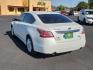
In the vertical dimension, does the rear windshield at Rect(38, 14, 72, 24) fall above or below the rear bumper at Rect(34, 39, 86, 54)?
above

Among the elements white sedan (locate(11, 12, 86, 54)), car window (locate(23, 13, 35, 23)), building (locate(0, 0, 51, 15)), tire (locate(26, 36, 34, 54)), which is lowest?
building (locate(0, 0, 51, 15))

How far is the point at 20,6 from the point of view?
81.6 metres

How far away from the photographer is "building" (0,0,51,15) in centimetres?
7388

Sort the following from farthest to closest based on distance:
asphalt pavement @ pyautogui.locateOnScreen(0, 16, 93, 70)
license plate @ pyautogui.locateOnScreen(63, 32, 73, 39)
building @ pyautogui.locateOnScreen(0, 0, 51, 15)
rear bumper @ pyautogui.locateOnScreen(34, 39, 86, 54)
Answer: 1. building @ pyautogui.locateOnScreen(0, 0, 51, 15)
2. license plate @ pyautogui.locateOnScreen(63, 32, 73, 39)
3. rear bumper @ pyautogui.locateOnScreen(34, 39, 86, 54)
4. asphalt pavement @ pyautogui.locateOnScreen(0, 16, 93, 70)

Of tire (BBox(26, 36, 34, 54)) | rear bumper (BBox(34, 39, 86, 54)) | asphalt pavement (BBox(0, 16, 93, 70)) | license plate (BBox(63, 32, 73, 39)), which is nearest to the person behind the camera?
asphalt pavement (BBox(0, 16, 93, 70))

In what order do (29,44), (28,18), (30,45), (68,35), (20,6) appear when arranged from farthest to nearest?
(20,6)
(28,18)
(29,44)
(30,45)
(68,35)

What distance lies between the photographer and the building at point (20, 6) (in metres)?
73.9

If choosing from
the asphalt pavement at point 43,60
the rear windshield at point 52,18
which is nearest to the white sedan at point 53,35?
the rear windshield at point 52,18

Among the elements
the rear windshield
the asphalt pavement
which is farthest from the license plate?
the rear windshield

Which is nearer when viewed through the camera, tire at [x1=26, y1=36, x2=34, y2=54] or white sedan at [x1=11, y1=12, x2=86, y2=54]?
white sedan at [x1=11, y1=12, x2=86, y2=54]

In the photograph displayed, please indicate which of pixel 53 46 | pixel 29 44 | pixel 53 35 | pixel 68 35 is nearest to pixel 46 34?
pixel 53 35

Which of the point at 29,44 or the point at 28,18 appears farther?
the point at 28,18

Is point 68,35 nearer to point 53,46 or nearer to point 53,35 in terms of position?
point 53,35

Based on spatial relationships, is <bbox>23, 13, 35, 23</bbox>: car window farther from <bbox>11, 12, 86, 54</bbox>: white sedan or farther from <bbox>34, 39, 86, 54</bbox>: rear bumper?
<bbox>34, 39, 86, 54</bbox>: rear bumper
